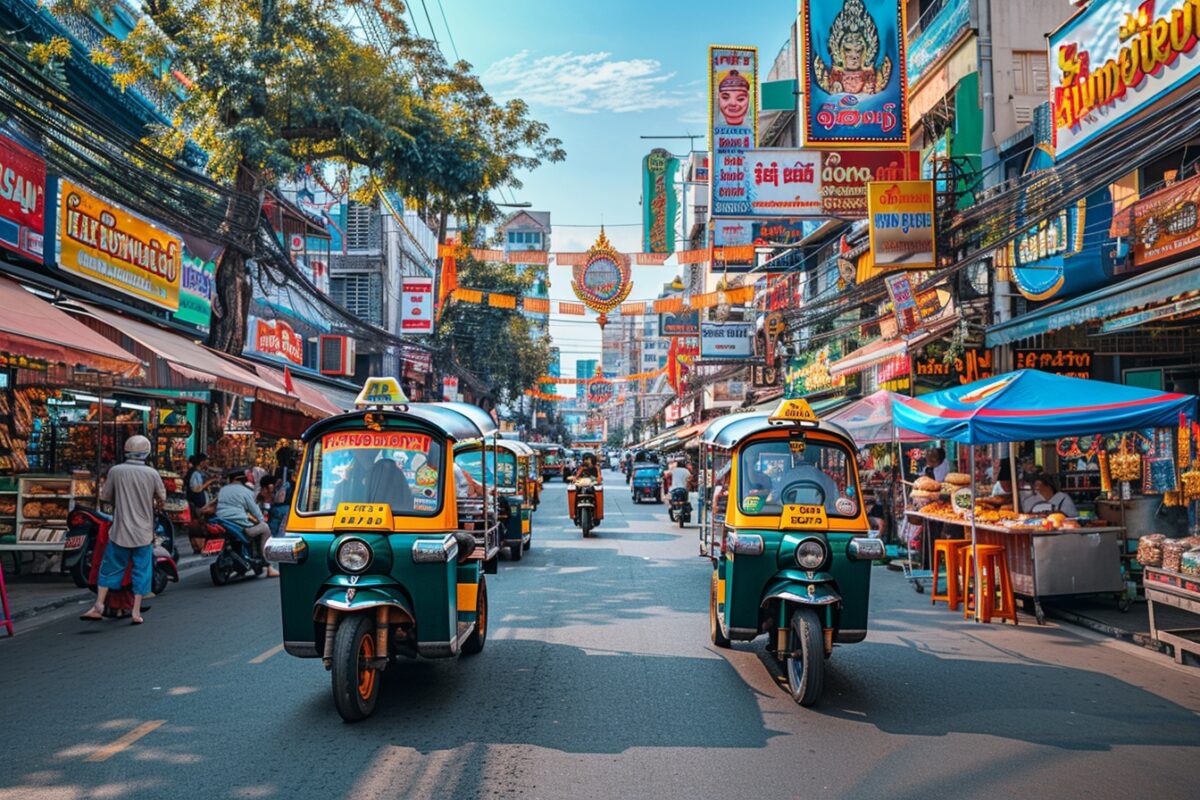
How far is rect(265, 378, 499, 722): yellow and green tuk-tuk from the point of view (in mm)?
6430

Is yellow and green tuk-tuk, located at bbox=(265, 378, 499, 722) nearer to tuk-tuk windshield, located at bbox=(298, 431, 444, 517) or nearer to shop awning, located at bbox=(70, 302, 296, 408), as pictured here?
tuk-tuk windshield, located at bbox=(298, 431, 444, 517)

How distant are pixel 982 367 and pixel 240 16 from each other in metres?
15.0

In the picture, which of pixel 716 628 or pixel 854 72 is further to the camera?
pixel 854 72

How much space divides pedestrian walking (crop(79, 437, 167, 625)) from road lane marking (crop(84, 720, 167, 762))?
13.4 feet

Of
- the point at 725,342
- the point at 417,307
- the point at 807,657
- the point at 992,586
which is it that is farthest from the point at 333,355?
the point at 807,657

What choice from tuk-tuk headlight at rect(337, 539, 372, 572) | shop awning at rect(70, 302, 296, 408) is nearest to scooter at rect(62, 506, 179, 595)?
shop awning at rect(70, 302, 296, 408)

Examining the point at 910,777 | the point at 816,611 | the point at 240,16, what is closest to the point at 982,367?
the point at 816,611

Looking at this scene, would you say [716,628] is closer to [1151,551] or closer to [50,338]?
[1151,551]

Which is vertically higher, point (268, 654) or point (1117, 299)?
point (1117, 299)

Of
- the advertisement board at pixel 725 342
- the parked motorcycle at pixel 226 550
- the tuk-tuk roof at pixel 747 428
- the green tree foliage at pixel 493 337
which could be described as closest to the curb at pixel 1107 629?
the tuk-tuk roof at pixel 747 428

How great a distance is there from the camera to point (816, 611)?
7180 millimetres

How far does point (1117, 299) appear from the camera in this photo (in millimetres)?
11492

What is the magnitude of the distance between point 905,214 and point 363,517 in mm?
12153

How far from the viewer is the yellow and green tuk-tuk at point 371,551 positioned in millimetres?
6430
